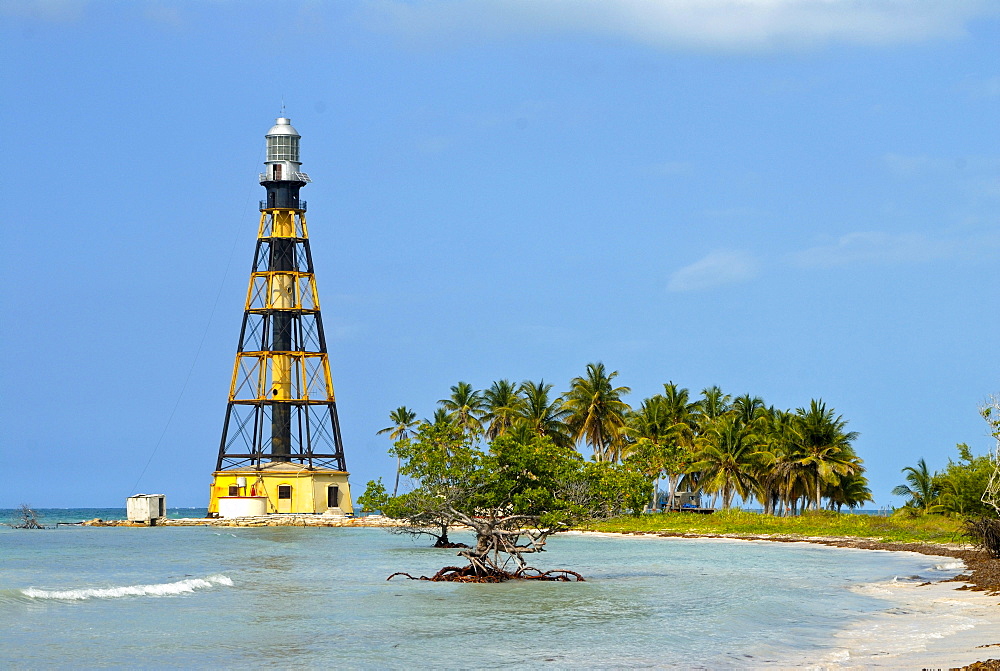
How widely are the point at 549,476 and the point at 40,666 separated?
1556 centimetres

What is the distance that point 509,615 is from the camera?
29.2 meters

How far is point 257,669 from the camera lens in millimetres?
21969

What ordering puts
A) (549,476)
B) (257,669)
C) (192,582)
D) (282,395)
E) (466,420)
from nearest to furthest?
(257,669) < (549,476) < (192,582) < (282,395) < (466,420)

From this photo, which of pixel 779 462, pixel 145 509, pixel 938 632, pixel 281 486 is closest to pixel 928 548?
pixel 779 462

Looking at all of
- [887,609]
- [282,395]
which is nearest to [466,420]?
[282,395]

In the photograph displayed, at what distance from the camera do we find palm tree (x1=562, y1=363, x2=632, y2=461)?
8981 centimetres

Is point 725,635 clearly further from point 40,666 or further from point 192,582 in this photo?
point 192,582

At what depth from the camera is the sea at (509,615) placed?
75.2ft

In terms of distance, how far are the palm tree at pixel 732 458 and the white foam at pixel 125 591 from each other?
43707 mm

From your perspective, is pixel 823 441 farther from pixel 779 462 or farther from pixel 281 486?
pixel 281 486

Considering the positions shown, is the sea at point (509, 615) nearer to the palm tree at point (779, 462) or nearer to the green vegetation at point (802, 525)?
the green vegetation at point (802, 525)

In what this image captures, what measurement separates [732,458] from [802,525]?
7893mm

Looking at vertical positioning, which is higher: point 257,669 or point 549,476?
point 549,476

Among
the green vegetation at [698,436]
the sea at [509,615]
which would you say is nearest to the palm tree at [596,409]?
the green vegetation at [698,436]
